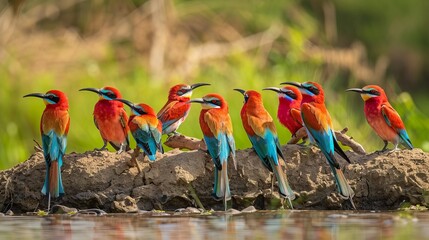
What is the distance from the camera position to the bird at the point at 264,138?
6793 mm

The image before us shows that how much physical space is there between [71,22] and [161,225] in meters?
9.42

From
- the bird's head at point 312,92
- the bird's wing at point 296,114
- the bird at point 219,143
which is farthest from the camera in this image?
the bird's wing at point 296,114

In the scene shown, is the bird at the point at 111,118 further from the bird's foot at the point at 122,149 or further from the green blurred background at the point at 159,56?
the green blurred background at the point at 159,56

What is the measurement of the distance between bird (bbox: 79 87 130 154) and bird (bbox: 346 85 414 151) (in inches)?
54.2

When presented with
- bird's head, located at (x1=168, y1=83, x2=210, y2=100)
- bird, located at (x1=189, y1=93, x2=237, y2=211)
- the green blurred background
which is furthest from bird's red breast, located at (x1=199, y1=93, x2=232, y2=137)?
the green blurred background

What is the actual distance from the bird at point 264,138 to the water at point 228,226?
187 mm

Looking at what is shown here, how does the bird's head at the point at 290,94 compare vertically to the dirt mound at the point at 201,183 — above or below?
above

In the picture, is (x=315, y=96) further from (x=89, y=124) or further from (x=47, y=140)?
(x=89, y=124)

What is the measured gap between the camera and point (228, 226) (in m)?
6.02

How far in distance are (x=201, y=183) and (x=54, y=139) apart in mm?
890

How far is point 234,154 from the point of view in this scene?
685cm

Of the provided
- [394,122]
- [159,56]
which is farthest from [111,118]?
[159,56]

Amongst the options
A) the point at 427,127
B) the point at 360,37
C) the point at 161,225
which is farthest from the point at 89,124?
the point at 360,37

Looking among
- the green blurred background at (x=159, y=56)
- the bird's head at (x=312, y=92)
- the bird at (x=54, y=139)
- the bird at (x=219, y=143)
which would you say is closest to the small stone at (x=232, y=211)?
the bird at (x=219, y=143)
